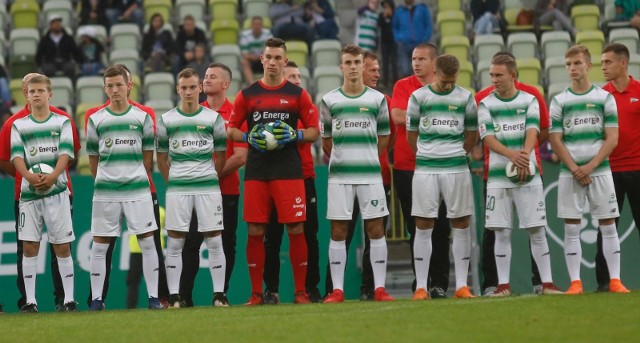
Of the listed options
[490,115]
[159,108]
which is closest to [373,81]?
[490,115]

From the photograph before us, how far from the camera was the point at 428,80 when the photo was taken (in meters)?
13.0

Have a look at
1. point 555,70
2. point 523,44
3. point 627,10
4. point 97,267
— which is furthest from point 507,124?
point 627,10

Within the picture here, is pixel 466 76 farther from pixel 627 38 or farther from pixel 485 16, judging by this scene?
pixel 627 38

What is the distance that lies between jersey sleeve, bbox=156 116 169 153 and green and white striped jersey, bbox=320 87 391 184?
5.03 feet

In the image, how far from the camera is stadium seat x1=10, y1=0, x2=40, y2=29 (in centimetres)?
2334

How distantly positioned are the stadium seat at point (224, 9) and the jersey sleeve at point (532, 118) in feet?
38.9

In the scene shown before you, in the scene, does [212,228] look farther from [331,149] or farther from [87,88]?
[87,88]

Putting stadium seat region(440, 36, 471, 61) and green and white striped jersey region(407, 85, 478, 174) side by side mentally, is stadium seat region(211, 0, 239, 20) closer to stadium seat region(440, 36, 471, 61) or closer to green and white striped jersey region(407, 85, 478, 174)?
stadium seat region(440, 36, 471, 61)

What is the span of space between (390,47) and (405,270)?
5794mm

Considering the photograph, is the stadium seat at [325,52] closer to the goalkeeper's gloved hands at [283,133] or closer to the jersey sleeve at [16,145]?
the jersey sleeve at [16,145]

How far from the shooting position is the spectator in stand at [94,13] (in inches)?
895

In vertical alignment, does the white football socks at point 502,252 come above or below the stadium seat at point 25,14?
below

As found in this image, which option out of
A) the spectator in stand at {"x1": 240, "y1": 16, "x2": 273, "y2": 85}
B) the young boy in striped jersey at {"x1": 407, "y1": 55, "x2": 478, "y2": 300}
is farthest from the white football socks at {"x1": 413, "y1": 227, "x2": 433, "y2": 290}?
the spectator in stand at {"x1": 240, "y1": 16, "x2": 273, "y2": 85}

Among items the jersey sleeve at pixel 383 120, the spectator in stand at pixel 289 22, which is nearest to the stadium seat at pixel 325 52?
the spectator in stand at pixel 289 22
